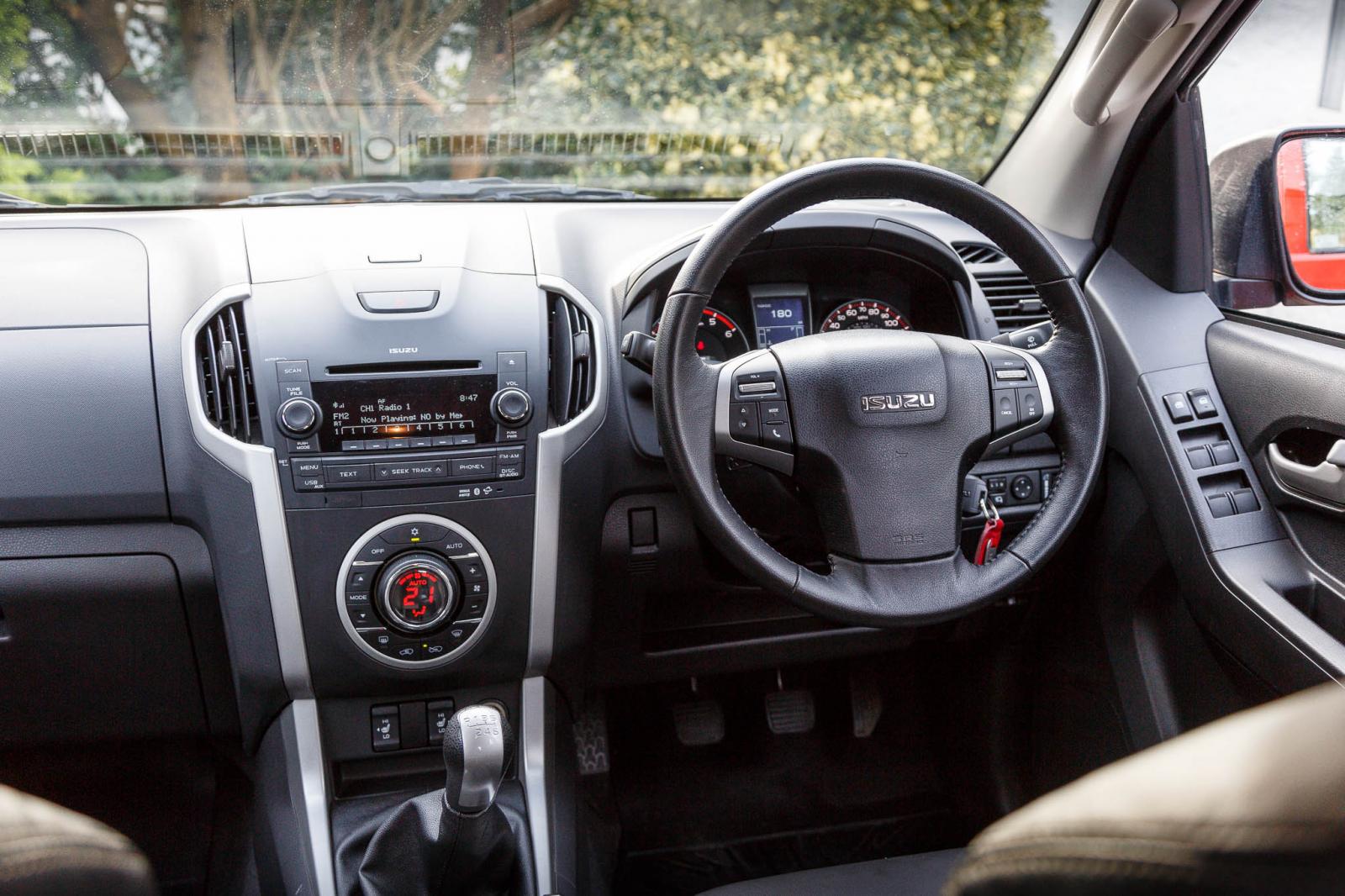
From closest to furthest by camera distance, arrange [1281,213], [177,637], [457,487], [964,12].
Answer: [457,487], [177,637], [1281,213], [964,12]

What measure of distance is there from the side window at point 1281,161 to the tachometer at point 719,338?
0.88 m

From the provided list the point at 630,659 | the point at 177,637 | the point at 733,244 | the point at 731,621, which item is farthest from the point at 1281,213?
the point at 177,637

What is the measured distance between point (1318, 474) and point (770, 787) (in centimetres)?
125

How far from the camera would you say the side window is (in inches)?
73.2

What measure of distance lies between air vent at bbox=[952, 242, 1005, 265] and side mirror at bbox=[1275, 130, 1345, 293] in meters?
0.50

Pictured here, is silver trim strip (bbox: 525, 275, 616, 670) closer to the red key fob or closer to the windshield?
the windshield

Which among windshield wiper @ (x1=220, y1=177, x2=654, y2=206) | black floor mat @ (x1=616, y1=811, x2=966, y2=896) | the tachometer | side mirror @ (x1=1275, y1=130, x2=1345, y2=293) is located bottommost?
black floor mat @ (x1=616, y1=811, x2=966, y2=896)

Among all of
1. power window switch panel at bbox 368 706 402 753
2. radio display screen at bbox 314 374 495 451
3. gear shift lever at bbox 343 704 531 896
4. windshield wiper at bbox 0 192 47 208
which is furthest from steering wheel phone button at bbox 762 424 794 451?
windshield wiper at bbox 0 192 47 208

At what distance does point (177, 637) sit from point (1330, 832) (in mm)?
1719

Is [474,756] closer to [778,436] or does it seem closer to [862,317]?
[778,436]

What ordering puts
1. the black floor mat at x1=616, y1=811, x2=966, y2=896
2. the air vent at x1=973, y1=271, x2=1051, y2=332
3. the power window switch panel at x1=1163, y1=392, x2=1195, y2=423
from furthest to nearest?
the black floor mat at x1=616, y1=811, x2=966, y2=896
the air vent at x1=973, y1=271, x2=1051, y2=332
the power window switch panel at x1=1163, y1=392, x2=1195, y2=423

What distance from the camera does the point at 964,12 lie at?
2.30 meters

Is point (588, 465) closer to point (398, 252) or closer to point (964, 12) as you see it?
point (398, 252)

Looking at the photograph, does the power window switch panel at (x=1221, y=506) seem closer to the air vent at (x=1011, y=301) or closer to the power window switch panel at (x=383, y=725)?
the air vent at (x=1011, y=301)
